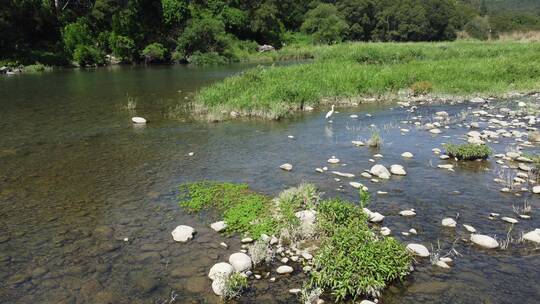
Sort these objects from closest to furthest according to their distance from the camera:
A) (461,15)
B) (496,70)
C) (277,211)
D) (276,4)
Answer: (277,211) → (496,70) → (276,4) → (461,15)

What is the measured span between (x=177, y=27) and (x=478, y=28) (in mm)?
88667

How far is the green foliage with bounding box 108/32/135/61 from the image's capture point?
6844 centimetres

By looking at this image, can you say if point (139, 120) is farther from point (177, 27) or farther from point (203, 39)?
point (177, 27)

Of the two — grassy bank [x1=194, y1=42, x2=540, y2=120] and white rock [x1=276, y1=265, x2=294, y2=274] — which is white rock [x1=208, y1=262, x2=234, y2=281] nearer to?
white rock [x1=276, y1=265, x2=294, y2=274]

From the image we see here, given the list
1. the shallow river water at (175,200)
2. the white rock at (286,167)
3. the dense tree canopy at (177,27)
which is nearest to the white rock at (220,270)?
the shallow river water at (175,200)

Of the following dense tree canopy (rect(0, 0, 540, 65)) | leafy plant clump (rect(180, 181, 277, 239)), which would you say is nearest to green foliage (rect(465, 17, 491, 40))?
dense tree canopy (rect(0, 0, 540, 65))

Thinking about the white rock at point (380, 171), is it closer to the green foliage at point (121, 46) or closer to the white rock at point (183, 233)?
the white rock at point (183, 233)

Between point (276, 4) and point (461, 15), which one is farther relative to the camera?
point (461, 15)

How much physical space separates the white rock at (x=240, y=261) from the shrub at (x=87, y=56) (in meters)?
63.5

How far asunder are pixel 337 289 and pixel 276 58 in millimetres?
74184

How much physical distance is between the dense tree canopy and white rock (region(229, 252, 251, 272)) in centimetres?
6276

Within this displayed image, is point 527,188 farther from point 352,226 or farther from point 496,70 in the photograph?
point 496,70

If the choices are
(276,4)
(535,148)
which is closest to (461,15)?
(276,4)

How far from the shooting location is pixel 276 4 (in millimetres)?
109562
